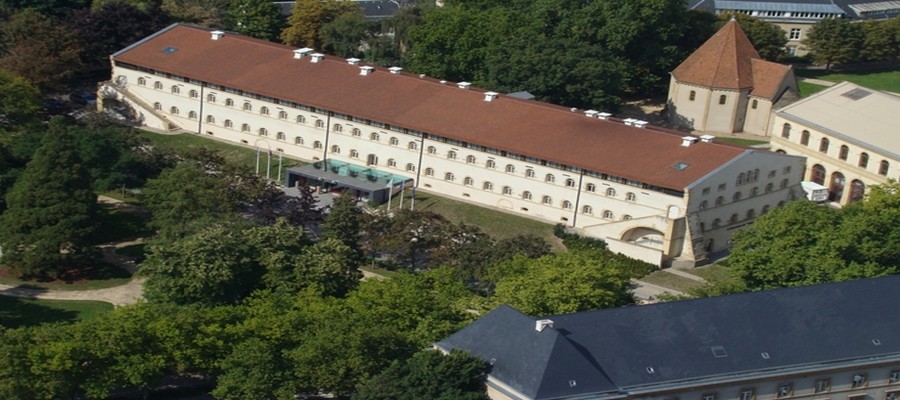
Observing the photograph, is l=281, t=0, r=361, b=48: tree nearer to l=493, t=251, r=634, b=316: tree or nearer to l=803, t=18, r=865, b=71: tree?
l=803, t=18, r=865, b=71: tree

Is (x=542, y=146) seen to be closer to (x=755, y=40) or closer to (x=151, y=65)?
(x=151, y=65)

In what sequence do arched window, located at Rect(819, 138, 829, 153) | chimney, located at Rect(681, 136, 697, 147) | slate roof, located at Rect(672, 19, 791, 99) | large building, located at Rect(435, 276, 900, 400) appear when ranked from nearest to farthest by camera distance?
1. large building, located at Rect(435, 276, 900, 400)
2. chimney, located at Rect(681, 136, 697, 147)
3. arched window, located at Rect(819, 138, 829, 153)
4. slate roof, located at Rect(672, 19, 791, 99)

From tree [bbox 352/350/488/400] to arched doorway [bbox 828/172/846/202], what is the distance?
53585 mm

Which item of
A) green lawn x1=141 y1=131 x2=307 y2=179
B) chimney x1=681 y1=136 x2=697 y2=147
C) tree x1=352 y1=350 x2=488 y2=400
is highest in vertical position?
chimney x1=681 y1=136 x2=697 y2=147

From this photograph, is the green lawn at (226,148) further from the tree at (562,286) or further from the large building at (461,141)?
the tree at (562,286)

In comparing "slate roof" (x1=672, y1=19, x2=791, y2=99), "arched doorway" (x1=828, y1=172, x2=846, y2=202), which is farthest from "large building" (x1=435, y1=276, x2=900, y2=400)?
"slate roof" (x1=672, y1=19, x2=791, y2=99)

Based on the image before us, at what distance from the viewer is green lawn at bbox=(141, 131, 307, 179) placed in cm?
11425

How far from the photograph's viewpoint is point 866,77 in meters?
147

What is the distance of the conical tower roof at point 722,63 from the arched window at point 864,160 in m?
14.0

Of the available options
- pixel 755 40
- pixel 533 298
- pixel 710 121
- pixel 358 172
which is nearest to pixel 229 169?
pixel 358 172

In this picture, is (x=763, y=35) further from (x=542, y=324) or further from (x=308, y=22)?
(x=542, y=324)

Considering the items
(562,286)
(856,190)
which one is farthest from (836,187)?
(562,286)

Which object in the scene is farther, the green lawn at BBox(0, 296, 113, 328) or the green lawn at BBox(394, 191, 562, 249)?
the green lawn at BBox(394, 191, 562, 249)

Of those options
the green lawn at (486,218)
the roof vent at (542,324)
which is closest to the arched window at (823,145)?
the green lawn at (486,218)
